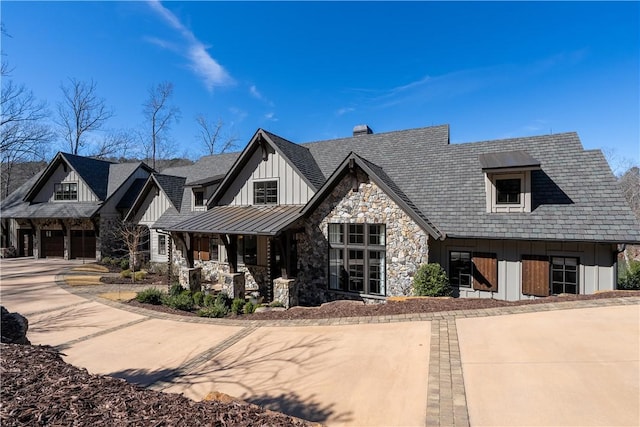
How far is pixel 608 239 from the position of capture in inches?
380

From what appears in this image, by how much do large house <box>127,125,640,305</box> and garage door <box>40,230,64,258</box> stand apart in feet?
52.6

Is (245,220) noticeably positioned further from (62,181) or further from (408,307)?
(62,181)

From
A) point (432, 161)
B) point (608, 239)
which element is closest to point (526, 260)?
point (608, 239)

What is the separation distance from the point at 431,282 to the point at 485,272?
7.64 ft

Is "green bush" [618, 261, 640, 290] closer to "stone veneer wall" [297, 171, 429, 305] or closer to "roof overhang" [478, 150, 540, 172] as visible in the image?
"roof overhang" [478, 150, 540, 172]

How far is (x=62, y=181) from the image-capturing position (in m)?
25.0

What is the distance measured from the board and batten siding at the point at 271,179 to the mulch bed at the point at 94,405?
1133cm

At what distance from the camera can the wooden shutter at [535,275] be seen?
10.8 metres

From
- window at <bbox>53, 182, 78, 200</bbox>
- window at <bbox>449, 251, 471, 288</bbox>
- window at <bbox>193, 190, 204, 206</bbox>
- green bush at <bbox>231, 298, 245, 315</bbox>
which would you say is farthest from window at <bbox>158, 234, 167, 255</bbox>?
window at <bbox>449, 251, 471, 288</bbox>

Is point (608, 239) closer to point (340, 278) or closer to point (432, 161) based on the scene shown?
point (432, 161)

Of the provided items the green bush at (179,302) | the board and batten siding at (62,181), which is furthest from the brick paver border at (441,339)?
the board and batten siding at (62,181)

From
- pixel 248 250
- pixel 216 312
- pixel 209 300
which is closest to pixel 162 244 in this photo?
pixel 248 250

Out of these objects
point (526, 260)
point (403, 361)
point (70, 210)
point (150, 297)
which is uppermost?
point (70, 210)

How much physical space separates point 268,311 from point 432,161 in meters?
9.91
